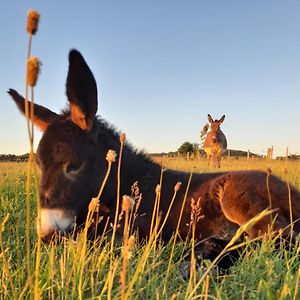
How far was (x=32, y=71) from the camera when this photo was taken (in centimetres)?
115

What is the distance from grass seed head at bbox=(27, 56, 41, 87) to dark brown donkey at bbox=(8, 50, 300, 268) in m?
2.47

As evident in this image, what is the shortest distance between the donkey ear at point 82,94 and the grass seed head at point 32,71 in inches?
112

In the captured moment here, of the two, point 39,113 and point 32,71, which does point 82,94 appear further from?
point 32,71

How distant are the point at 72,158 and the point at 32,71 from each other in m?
2.85

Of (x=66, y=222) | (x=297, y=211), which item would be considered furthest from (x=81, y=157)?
(x=297, y=211)

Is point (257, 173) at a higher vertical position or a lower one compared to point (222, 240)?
higher

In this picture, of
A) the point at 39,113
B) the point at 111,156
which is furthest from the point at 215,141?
the point at 111,156

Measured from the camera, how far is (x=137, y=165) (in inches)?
191

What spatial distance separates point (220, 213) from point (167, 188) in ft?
2.43

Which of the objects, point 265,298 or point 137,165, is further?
point 137,165

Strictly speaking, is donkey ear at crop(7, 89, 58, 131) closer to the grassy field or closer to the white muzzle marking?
the white muzzle marking

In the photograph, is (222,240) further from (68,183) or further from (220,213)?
(68,183)

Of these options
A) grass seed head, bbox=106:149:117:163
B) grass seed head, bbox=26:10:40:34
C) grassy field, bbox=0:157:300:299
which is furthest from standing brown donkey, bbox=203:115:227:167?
grass seed head, bbox=26:10:40:34

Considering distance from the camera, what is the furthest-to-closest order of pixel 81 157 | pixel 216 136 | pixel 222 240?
pixel 216 136 → pixel 81 157 → pixel 222 240
